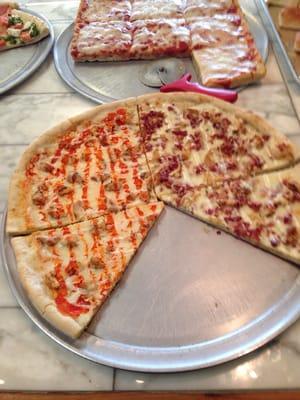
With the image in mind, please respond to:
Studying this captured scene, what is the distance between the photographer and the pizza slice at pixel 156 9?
258cm

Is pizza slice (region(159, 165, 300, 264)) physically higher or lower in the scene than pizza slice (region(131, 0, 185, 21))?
lower

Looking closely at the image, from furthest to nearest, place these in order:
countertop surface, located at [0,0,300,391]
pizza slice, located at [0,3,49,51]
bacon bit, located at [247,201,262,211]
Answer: pizza slice, located at [0,3,49,51] < bacon bit, located at [247,201,262,211] < countertop surface, located at [0,0,300,391]

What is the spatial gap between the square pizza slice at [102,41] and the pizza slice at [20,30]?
222 mm

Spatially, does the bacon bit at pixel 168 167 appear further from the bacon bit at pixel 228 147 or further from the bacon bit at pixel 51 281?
the bacon bit at pixel 51 281

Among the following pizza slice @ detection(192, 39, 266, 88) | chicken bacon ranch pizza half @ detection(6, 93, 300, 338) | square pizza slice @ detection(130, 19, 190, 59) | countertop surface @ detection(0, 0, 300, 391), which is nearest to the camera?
countertop surface @ detection(0, 0, 300, 391)

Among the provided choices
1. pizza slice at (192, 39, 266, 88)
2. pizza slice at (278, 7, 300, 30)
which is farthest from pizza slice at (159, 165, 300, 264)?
pizza slice at (278, 7, 300, 30)

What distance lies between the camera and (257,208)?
5.26ft

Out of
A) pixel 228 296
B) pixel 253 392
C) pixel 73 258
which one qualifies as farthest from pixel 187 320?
pixel 73 258

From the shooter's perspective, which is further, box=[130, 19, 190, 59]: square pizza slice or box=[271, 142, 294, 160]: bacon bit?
box=[130, 19, 190, 59]: square pizza slice

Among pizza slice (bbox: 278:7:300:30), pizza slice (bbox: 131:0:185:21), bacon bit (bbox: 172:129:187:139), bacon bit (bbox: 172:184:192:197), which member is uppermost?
pizza slice (bbox: 278:7:300:30)

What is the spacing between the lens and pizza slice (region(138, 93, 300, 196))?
1.73 metres

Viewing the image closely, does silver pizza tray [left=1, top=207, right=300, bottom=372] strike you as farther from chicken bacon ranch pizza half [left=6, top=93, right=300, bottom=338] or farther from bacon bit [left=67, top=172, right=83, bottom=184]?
bacon bit [left=67, top=172, right=83, bottom=184]

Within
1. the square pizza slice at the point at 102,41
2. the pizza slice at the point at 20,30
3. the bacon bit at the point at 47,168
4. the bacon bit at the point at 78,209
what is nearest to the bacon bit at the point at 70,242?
the bacon bit at the point at 78,209

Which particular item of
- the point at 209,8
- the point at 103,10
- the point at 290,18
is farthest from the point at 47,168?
the point at 290,18
